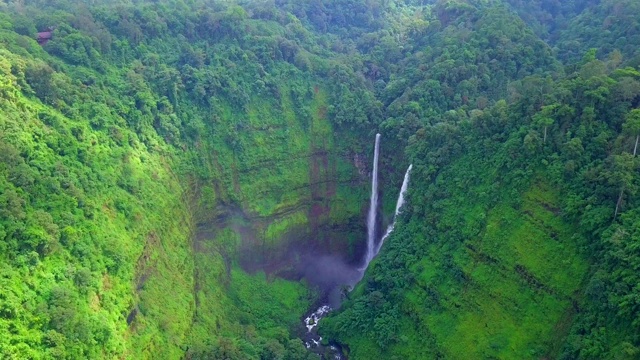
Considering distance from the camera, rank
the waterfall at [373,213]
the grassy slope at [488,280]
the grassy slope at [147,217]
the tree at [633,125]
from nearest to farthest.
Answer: the grassy slope at [147,217]
the tree at [633,125]
the grassy slope at [488,280]
the waterfall at [373,213]

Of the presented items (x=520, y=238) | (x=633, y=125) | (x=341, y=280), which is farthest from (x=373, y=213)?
(x=633, y=125)

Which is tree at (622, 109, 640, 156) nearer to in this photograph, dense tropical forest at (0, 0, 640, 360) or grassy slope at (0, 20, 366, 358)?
dense tropical forest at (0, 0, 640, 360)

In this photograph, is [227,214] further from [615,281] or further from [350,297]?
[615,281]

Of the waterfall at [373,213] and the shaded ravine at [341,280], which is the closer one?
the shaded ravine at [341,280]

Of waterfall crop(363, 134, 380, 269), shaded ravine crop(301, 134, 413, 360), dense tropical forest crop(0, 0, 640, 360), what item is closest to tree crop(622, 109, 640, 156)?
dense tropical forest crop(0, 0, 640, 360)

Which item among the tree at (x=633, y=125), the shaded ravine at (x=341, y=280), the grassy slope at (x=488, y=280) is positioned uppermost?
the tree at (x=633, y=125)

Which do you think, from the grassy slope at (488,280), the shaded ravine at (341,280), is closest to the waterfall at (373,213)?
the shaded ravine at (341,280)

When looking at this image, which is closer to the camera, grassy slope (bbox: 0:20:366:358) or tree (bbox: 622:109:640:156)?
grassy slope (bbox: 0:20:366:358)

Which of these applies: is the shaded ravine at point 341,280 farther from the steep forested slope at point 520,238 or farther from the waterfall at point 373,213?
the steep forested slope at point 520,238

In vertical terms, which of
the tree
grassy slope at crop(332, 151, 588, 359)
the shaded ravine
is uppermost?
the tree
